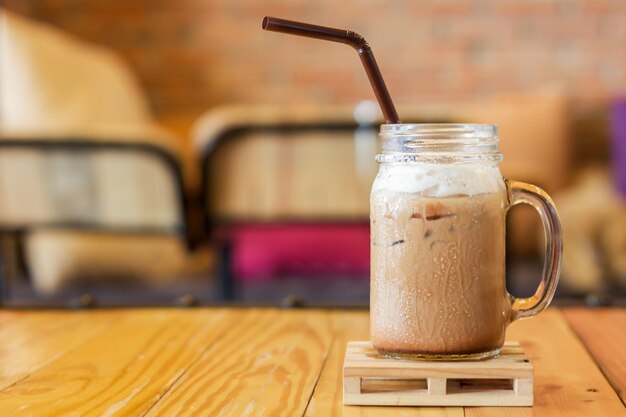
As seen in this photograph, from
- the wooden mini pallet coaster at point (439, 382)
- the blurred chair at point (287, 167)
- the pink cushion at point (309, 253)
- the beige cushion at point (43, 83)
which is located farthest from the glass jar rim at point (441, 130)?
the pink cushion at point (309, 253)

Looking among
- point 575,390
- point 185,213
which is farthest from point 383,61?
point 575,390

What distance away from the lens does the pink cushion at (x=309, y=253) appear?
2.87 m

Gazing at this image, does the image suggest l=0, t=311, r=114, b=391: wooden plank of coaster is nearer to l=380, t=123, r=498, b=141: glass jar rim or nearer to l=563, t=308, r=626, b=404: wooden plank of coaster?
l=380, t=123, r=498, b=141: glass jar rim

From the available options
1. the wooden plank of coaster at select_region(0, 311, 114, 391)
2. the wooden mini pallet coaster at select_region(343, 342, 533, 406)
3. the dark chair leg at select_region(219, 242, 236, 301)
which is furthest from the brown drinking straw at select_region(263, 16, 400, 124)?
the dark chair leg at select_region(219, 242, 236, 301)

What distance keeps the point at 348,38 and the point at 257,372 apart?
0.90 ft

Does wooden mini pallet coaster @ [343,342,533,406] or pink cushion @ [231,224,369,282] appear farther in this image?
pink cushion @ [231,224,369,282]

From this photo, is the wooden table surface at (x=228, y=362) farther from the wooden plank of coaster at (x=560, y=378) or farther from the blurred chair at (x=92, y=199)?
the blurred chair at (x=92, y=199)

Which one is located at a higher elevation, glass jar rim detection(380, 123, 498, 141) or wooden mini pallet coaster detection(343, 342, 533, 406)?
glass jar rim detection(380, 123, 498, 141)

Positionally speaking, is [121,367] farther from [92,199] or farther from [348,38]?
[92,199]

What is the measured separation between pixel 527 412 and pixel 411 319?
0.34 ft

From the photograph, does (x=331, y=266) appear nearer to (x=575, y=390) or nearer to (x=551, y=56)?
(x=551, y=56)

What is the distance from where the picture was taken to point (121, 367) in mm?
781

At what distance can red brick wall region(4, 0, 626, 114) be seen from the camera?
3.95m

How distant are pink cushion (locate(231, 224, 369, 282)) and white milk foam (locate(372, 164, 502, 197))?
2141 mm
